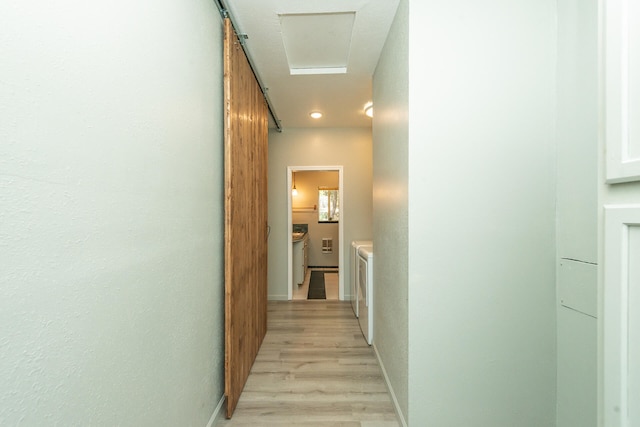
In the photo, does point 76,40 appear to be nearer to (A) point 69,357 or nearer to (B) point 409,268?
(A) point 69,357

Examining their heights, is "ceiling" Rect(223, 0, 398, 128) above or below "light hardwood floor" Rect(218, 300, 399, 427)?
above

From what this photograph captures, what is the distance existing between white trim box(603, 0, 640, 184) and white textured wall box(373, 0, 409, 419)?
0.82 m

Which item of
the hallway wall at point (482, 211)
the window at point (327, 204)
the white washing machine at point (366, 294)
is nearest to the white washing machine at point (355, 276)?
the white washing machine at point (366, 294)

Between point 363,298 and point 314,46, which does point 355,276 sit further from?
point 314,46

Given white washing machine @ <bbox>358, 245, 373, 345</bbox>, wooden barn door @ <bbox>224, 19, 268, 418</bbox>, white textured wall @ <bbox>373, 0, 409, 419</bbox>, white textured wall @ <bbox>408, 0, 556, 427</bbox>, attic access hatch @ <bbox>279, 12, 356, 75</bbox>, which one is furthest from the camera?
white washing machine @ <bbox>358, 245, 373, 345</bbox>

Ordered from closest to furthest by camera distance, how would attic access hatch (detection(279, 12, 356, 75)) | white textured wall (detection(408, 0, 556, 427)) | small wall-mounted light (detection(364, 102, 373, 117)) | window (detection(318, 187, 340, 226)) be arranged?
white textured wall (detection(408, 0, 556, 427)), attic access hatch (detection(279, 12, 356, 75)), small wall-mounted light (detection(364, 102, 373, 117)), window (detection(318, 187, 340, 226))

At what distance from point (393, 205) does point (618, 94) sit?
118 cm

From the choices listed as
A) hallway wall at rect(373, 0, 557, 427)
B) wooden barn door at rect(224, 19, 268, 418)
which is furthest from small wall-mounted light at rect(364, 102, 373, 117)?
hallway wall at rect(373, 0, 557, 427)

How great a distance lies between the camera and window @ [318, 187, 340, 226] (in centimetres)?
743

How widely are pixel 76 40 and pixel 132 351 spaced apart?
0.93 meters

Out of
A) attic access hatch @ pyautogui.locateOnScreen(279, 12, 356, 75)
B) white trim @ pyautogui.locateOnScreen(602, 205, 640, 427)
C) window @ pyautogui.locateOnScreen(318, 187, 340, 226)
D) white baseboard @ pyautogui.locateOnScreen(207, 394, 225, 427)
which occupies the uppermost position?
attic access hatch @ pyautogui.locateOnScreen(279, 12, 356, 75)

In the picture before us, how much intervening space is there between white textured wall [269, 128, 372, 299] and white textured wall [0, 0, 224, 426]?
2749mm

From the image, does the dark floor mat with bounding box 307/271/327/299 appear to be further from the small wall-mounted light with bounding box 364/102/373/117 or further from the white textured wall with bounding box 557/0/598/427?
the white textured wall with bounding box 557/0/598/427

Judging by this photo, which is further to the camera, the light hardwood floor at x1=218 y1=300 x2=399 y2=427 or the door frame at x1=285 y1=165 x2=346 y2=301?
the door frame at x1=285 y1=165 x2=346 y2=301
